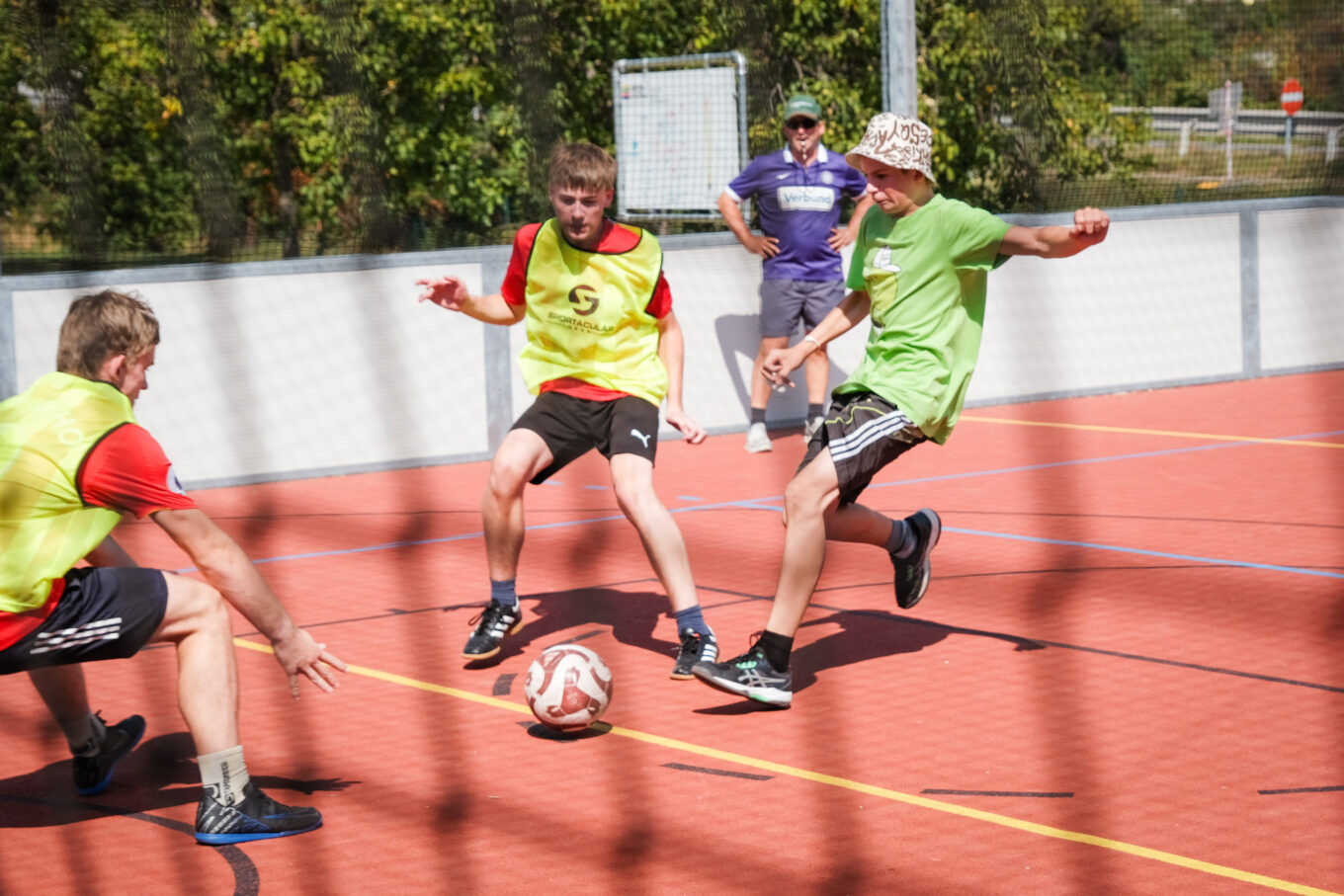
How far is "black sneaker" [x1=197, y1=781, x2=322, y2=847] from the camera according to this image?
3.88 metres

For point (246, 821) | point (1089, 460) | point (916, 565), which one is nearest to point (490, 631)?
point (916, 565)

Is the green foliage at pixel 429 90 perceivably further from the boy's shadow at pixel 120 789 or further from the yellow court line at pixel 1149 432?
the boy's shadow at pixel 120 789

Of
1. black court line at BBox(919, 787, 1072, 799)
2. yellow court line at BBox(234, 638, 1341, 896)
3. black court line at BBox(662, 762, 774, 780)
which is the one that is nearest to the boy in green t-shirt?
yellow court line at BBox(234, 638, 1341, 896)

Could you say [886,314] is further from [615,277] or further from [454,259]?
[454,259]

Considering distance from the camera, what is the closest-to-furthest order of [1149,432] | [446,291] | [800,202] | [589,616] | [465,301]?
1. [446,291]
2. [465,301]
3. [589,616]
4. [800,202]
5. [1149,432]

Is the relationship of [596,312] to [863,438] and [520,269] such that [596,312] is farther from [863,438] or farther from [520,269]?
[863,438]

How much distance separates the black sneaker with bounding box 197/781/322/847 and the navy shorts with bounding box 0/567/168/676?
41 centimetres

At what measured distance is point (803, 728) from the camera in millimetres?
4711

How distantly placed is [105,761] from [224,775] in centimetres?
62

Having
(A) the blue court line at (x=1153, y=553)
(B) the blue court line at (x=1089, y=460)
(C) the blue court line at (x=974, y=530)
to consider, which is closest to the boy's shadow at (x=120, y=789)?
(C) the blue court line at (x=974, y=530)

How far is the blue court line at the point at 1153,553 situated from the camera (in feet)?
21.2

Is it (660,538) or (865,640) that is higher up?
(660,538)

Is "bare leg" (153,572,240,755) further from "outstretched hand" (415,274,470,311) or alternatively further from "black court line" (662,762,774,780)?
"outstretched hand" (415,274,470,311)

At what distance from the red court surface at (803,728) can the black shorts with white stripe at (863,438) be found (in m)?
0.67
